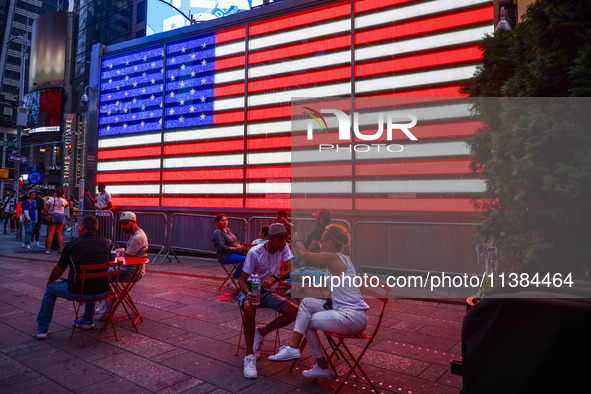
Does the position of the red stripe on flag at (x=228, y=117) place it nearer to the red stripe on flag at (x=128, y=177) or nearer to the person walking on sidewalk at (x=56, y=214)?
the red stripe on flag at (x=128, y=177)

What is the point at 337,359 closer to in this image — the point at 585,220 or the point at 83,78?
the point at 585,220

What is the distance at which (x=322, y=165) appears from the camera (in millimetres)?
10938

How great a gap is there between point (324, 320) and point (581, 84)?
317 centimetres

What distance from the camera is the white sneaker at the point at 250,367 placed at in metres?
3.98

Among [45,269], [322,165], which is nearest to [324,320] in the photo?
[322,165]

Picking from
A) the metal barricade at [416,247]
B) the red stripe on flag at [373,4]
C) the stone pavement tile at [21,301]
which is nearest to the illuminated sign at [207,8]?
the red stripe on flag at [373,4]

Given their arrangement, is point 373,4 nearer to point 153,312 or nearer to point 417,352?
point 417,352

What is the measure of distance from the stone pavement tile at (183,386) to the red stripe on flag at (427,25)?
387 inches

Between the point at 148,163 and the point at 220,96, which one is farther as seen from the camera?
the point at 148,163

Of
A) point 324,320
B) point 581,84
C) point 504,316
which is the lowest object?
point 324,320

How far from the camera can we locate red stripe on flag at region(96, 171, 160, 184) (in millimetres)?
14133

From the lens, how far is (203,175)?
42.9ft

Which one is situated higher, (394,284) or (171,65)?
(171,65)

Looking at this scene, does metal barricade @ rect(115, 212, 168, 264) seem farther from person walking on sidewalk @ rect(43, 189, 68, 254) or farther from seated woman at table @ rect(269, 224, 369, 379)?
seated woman at table @ rect(269, 224, 369, 379)
